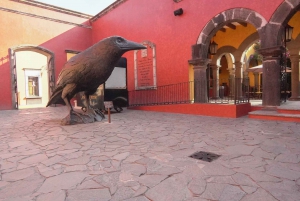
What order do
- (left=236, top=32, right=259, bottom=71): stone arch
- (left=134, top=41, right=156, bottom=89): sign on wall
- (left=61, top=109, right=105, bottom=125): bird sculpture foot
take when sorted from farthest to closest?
1. (left=236, top=32, right=259, bottom=71): stone arch
2. (left=134, top=41, right=156, bottom=89): sign on wall
3. (left=61, top=109, right=105, bottom=125): bird sculpture foot

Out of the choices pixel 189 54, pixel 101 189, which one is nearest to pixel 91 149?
pixel 101 189

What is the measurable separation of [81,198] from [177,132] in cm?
263

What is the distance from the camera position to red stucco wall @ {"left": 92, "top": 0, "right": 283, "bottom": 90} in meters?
6.60

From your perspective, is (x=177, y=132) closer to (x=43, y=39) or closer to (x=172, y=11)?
(x=172, y=11)

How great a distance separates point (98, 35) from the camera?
12617 millimetres

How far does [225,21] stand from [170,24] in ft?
8.20

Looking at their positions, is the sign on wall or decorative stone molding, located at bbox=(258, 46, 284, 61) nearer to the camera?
decorative stone molding, located at bbox=(258, 46, 284, 61)

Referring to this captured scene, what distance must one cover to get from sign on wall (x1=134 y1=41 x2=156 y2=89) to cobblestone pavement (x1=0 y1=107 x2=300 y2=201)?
5.72 m

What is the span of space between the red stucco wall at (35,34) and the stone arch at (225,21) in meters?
8.80

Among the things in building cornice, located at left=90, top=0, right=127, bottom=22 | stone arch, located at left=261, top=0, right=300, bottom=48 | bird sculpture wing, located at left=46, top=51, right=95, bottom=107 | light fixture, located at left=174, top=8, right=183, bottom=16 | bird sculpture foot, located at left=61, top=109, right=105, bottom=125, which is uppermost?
building cornice, located at left=90, top=0, right=127, bottom=22

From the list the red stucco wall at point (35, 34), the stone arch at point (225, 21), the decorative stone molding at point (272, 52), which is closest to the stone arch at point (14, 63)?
the red stucco wall at point (35, 34)

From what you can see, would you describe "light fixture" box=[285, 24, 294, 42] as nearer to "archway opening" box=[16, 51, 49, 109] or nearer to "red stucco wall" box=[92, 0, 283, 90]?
"red stucco wall" box=[92, 0, 283, 90]

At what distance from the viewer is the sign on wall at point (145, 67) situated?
8875mm

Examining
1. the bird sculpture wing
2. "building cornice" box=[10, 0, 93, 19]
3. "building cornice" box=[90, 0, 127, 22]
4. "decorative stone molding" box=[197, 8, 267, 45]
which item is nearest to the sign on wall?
"decorative stone molding" box=[197, 8, 267, 45]
